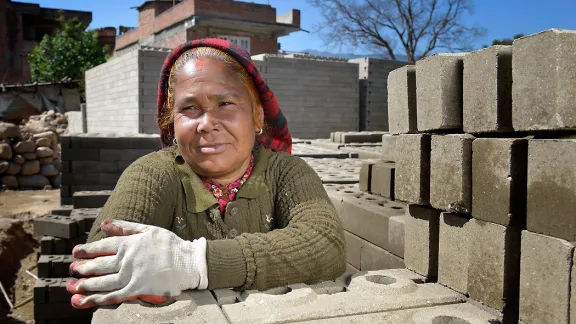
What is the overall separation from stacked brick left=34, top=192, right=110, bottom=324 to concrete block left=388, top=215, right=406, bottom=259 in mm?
2865

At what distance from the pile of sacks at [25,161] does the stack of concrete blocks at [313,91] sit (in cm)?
667

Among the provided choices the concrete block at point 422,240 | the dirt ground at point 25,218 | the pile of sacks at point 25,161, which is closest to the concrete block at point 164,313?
the concrete block at point 422,240

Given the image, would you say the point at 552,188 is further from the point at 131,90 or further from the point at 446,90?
the point at 131,90

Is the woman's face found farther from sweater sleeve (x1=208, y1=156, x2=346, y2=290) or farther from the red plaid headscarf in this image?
sweater sleeve (x1=208, y1=156, x2=346, y2=290)

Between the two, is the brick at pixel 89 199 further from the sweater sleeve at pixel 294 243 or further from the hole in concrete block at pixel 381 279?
the hole in concrete block at pixel 381 279

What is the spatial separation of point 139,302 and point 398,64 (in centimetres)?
1545

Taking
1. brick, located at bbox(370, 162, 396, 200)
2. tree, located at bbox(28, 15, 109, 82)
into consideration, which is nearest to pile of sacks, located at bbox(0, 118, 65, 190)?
brick, located at bbox(370, 162, 396, 200)

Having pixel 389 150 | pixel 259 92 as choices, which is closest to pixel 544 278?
pixel 259 92

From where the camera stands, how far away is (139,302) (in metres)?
1.60

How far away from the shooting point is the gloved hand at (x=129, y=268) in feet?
5.05

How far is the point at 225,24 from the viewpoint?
24.0 metres

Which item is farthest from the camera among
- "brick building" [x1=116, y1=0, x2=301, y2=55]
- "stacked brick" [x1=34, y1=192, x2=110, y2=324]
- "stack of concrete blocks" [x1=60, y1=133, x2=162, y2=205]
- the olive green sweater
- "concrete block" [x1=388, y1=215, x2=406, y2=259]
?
"brick building" [x1=116, y1=0, x2=301, y2=55]

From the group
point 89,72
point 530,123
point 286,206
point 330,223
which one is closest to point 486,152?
point 530,123

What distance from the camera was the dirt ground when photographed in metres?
6.08
